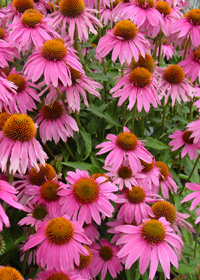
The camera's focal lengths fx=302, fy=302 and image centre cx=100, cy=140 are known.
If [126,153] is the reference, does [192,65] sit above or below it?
above

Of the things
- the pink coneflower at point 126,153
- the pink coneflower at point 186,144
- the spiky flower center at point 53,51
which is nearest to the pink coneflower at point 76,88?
the spiky flower center at point 53,51

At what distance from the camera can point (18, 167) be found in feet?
3.17

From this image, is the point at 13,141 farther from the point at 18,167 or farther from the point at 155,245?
the point at 155,245

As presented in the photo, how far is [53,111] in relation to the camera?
139 centimetres

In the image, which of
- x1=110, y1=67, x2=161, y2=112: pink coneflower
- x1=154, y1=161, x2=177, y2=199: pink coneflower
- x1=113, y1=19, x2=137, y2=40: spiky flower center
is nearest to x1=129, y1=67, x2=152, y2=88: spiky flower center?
x1=110, y1=67, x2=161, y2=112: pink coneflower

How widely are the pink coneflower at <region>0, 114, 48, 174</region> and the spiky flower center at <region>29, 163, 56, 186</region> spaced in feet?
0.56

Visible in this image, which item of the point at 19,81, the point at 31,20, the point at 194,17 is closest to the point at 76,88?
the point at 19,81

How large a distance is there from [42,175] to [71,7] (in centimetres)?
80

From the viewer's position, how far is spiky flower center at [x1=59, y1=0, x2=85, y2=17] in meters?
1.41

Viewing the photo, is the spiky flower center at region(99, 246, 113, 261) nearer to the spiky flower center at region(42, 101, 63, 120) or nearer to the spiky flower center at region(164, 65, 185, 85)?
the spiky flower center at region(42, 101, 63, 120)

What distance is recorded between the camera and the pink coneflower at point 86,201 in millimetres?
1029

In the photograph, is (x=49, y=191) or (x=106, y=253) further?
(x=106, y=253)

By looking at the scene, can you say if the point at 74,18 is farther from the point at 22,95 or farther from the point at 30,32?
the point at 22,95

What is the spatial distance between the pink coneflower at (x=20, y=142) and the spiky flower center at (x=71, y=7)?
679 mm
